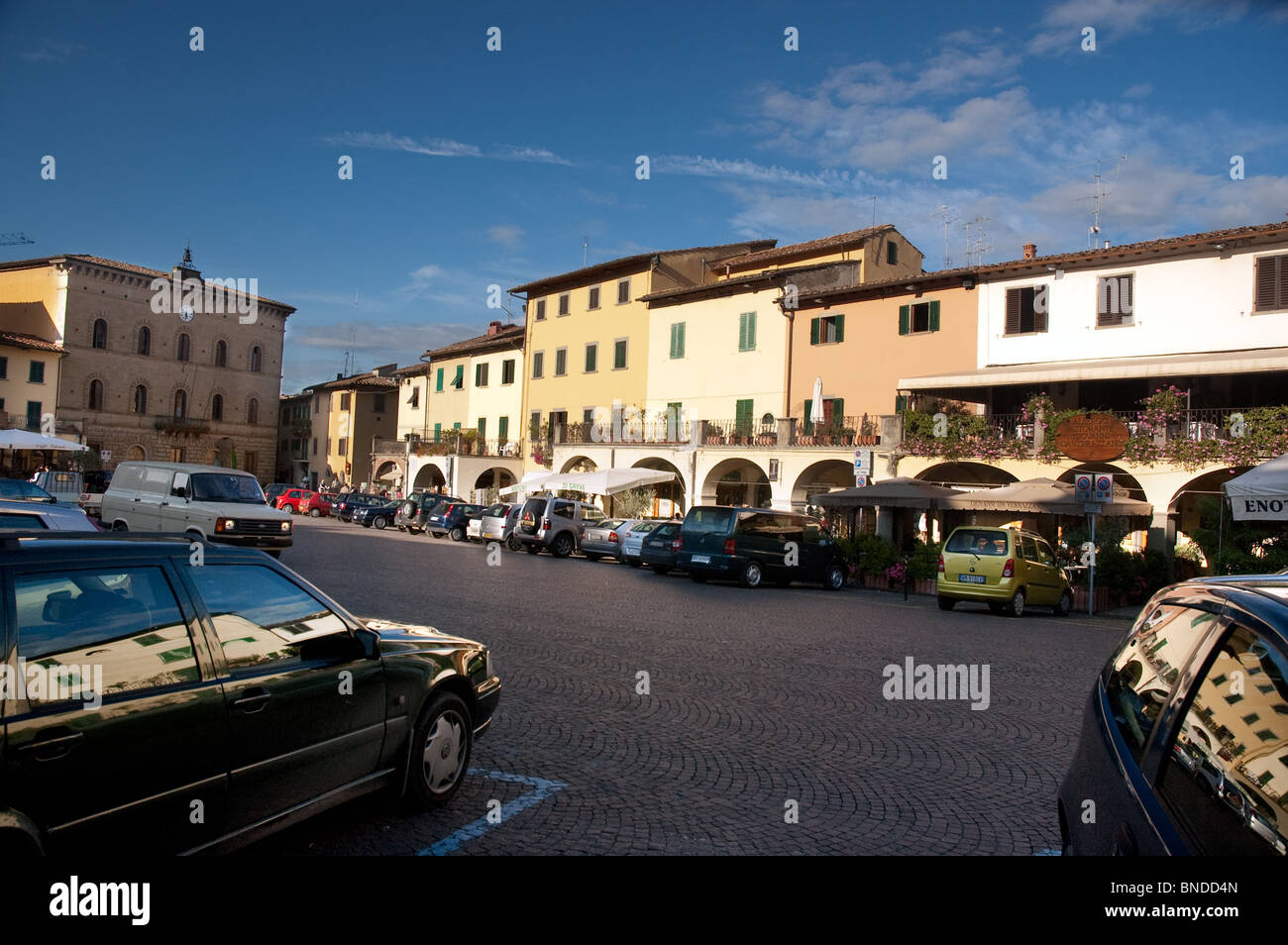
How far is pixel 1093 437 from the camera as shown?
23.7m

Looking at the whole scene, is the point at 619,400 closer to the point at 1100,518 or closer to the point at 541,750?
the point at 1100,518

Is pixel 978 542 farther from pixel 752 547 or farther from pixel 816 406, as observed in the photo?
pixel 816 406

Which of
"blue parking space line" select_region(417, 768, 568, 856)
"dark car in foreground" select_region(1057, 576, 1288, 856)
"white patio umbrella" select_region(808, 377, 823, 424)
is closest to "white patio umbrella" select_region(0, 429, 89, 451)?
"white patio umbrella" select_region(808, 377, 823, 424)

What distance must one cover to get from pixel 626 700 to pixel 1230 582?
19.1 feet

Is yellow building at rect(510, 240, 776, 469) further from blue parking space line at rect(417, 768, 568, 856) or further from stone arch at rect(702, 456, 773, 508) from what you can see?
blue parking space line at rect(417, 768, 568, 856)

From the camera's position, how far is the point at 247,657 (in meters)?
3.94

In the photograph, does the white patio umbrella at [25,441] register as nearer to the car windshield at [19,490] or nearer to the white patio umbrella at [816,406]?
the car windshield at [19,490]

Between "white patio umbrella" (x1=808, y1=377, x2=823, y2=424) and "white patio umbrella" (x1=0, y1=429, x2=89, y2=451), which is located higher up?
"white patio umbrella" (x1=808, y1=377, x2=823, y2=424)

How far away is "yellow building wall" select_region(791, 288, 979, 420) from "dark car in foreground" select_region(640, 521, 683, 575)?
1059 centimetres

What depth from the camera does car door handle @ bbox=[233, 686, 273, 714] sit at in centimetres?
375

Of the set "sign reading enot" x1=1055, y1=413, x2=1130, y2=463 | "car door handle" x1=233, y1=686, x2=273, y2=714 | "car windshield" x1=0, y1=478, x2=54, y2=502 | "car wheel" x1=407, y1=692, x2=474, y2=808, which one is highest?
"sign reading enot" x1=1055, y1=413, x2=1130, y2=463

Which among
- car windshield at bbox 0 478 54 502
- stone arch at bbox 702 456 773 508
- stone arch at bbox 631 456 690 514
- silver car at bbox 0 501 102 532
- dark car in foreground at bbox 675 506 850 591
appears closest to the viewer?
silver car at bbox 0 501 102 532

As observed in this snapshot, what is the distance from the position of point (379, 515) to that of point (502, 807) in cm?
4002
